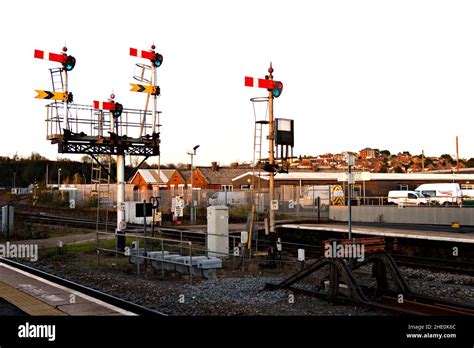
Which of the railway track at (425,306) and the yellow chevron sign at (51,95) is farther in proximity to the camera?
the yellow chevron sign at (51,95)

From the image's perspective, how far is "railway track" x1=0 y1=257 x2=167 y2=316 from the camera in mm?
9498

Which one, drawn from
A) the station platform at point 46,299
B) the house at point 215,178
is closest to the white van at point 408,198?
the house at point 215,178

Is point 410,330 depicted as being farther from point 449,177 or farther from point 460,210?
point 449,177

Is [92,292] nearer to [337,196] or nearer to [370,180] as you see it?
[337,196]

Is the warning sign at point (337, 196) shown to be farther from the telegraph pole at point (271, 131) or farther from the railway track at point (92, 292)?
the railway track at point (92, 292)

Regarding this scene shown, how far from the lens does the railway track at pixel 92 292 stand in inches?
374

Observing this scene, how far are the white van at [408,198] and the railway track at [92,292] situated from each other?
118 feet

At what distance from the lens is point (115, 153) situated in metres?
18.5

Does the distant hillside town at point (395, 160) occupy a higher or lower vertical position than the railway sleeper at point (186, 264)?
higher

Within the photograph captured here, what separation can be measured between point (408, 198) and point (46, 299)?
4064 centimetres

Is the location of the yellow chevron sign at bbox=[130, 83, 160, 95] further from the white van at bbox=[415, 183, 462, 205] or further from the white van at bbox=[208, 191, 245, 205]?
the white van at bbox=[415, 183, 462, 205]

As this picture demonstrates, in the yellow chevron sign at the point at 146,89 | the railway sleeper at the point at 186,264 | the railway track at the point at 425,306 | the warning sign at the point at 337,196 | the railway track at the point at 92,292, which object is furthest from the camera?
the warning sign at the point at 337,196

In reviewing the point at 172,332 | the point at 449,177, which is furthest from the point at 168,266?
the point at 449,177

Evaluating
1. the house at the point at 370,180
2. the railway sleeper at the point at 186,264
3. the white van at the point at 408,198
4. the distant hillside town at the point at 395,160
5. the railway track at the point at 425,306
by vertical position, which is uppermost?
the distant hillside town at the point at 395,160
